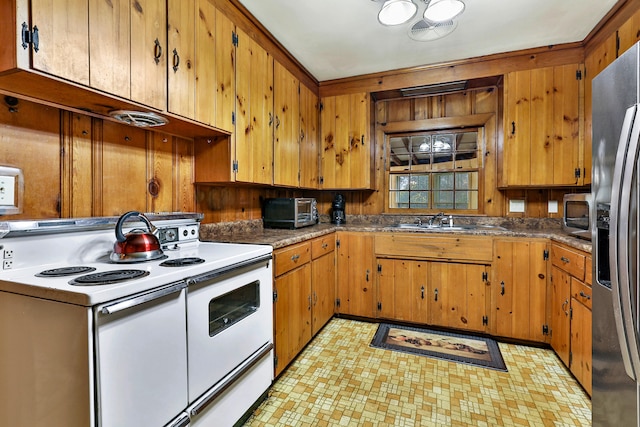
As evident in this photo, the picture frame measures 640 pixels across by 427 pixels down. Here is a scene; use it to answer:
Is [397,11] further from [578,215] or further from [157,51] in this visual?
[578,215]

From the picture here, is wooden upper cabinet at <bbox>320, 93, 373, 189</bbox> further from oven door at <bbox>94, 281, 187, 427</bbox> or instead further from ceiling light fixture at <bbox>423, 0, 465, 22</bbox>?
oven door at <bbox>94, 281, 187, 427</bbox>

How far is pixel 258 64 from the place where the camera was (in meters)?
2.24

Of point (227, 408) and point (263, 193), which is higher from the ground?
point (263, 193)

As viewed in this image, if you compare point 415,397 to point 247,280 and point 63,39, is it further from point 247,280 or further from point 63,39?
point 63,39

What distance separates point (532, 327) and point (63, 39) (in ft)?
10.8

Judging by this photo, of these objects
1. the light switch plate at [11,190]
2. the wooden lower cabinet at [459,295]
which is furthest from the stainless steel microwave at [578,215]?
the light switch plate at [11,190]

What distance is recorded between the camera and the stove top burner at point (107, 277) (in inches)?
38.1

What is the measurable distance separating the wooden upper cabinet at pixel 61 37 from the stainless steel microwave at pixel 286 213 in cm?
166

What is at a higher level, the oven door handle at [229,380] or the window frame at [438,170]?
the window frame at [438,170]

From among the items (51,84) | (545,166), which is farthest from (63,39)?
(545,166)

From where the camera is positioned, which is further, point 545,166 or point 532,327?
point 545,166

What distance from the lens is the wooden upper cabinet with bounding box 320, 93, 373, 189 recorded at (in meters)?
3.15

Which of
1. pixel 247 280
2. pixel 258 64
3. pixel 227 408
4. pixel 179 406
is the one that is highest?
pixel 258 64

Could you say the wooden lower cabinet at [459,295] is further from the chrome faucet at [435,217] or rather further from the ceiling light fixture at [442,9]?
the ceiling light fixture at [442,9]
